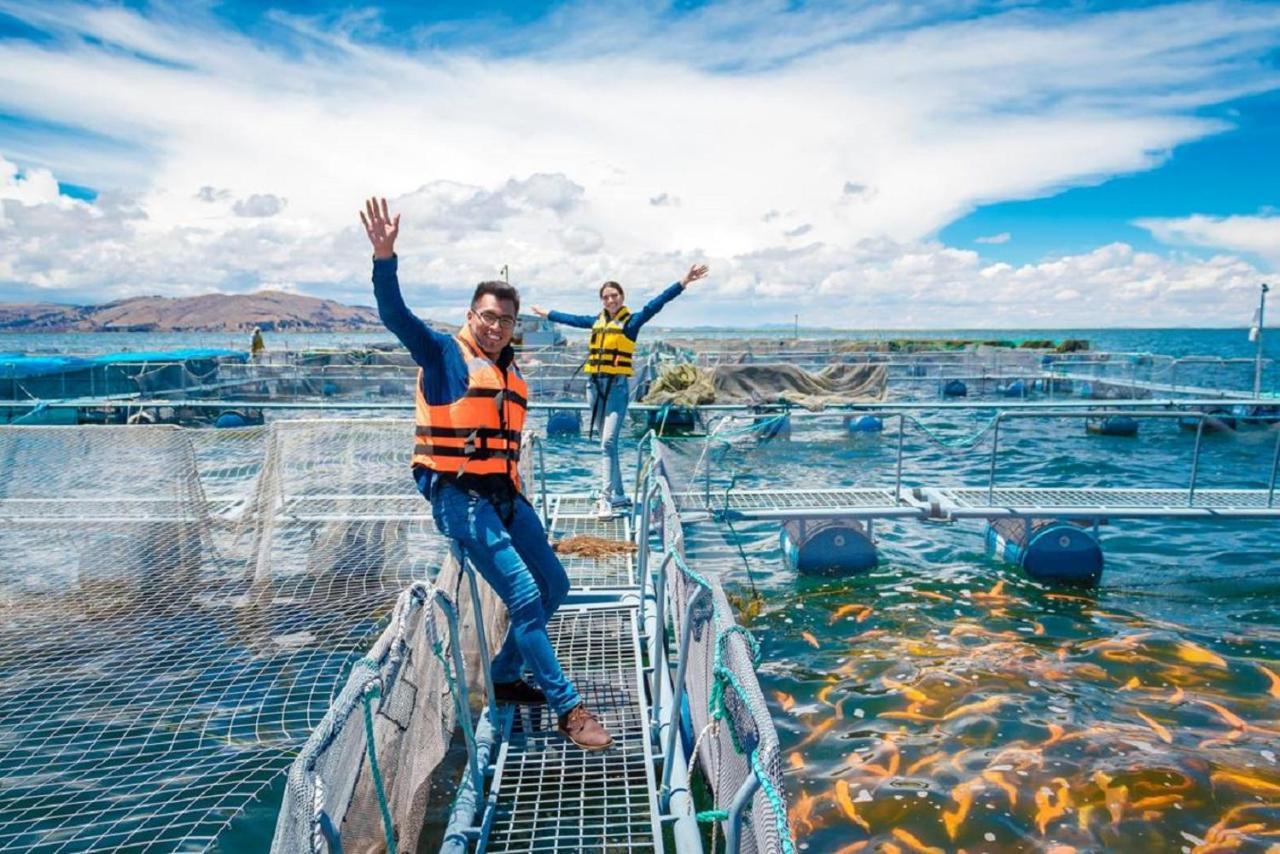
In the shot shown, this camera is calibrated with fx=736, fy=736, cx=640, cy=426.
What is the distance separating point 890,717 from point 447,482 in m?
5.76

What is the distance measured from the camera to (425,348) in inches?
175

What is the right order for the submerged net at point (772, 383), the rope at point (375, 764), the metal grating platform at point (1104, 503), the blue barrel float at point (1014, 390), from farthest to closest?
1. the blue barrel float at point (1014, 390)
2. the submerged net at point (772, 383)
3. the metal grating platform at point (1104, 503)
4. the rope at point (375, 764)

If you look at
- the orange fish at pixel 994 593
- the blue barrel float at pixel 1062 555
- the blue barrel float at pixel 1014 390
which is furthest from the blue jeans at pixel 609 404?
the blue barrel float at pixel 1014 390

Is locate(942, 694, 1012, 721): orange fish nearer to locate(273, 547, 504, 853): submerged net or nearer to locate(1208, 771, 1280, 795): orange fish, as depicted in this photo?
locate(1208, 771, 1280, 795): orange fish

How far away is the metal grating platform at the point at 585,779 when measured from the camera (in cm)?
426

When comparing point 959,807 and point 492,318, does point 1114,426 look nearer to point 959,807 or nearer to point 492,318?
point 959,807

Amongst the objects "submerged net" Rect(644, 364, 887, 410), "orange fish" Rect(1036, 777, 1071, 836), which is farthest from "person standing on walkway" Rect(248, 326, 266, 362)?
"orange fish" Rect(1036, 777, 1071, 836)

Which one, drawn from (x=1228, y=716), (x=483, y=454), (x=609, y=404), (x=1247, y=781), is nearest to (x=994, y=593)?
(x=1228, y=716)

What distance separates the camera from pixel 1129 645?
948 centimetres

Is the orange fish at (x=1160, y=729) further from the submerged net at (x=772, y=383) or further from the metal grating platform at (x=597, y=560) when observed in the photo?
the submerged net at (x=772, y=383)

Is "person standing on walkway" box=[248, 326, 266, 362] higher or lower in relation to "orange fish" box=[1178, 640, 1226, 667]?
higher

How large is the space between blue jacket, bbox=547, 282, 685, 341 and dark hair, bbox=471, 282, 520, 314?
3.86 meters

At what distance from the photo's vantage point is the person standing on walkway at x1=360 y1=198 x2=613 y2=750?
449 cm

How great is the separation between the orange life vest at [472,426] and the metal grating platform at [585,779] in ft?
6.55
